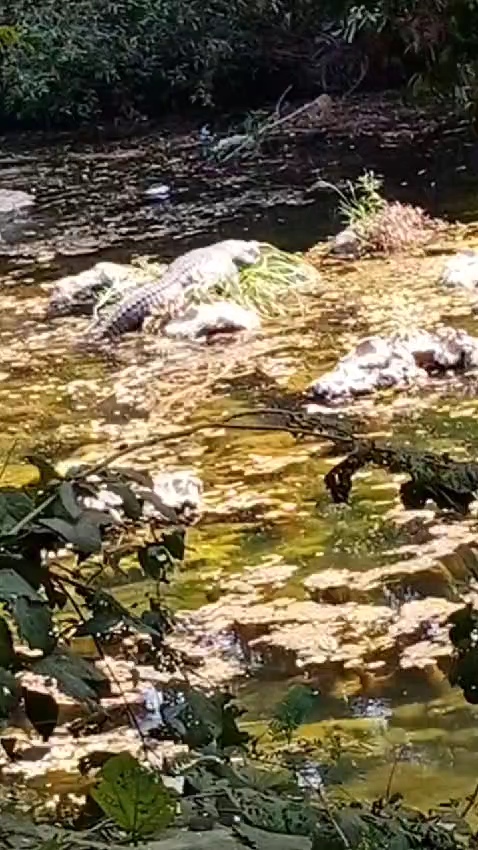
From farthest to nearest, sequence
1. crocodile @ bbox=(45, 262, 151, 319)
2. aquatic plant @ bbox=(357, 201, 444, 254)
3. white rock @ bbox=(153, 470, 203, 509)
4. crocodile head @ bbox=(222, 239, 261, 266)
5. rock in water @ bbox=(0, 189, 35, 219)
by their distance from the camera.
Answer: rock in water @ bbox=(0, 189, 35, 219) < aquatic plant @ bbox=(357, 201, 444, 254) < crocodile head @ bbox=(222, 239, 261, 266) < crocodile @ bbox=(45, 262, 151, 319) < white rock @ bbox=(153, 470, 203, 509)

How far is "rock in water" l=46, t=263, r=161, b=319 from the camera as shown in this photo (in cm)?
675

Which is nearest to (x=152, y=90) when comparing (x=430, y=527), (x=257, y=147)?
(x=257, y=147)

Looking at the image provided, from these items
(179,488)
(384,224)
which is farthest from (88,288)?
(179,488)

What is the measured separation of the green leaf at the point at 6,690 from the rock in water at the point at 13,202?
8.34 metres

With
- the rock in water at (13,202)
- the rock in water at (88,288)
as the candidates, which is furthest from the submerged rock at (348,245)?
the rock in water at (13,202)

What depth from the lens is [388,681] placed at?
295 cm

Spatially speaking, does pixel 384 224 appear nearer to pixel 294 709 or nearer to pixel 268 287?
pixel 268 287

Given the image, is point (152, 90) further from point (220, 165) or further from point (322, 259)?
point (322, 259)

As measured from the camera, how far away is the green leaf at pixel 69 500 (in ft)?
3.33

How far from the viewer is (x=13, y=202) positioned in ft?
31.1

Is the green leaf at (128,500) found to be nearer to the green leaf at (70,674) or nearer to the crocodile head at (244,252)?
the green leaf at (70,674)

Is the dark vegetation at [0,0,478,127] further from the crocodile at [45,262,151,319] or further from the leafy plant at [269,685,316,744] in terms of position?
the leafy plant at [269,685,316,744]

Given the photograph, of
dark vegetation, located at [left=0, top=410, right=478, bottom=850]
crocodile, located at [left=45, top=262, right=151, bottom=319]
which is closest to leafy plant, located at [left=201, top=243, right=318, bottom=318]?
crocodile, located at [left=45, top=262, right=151, bottom=319]

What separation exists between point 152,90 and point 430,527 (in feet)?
33.1
